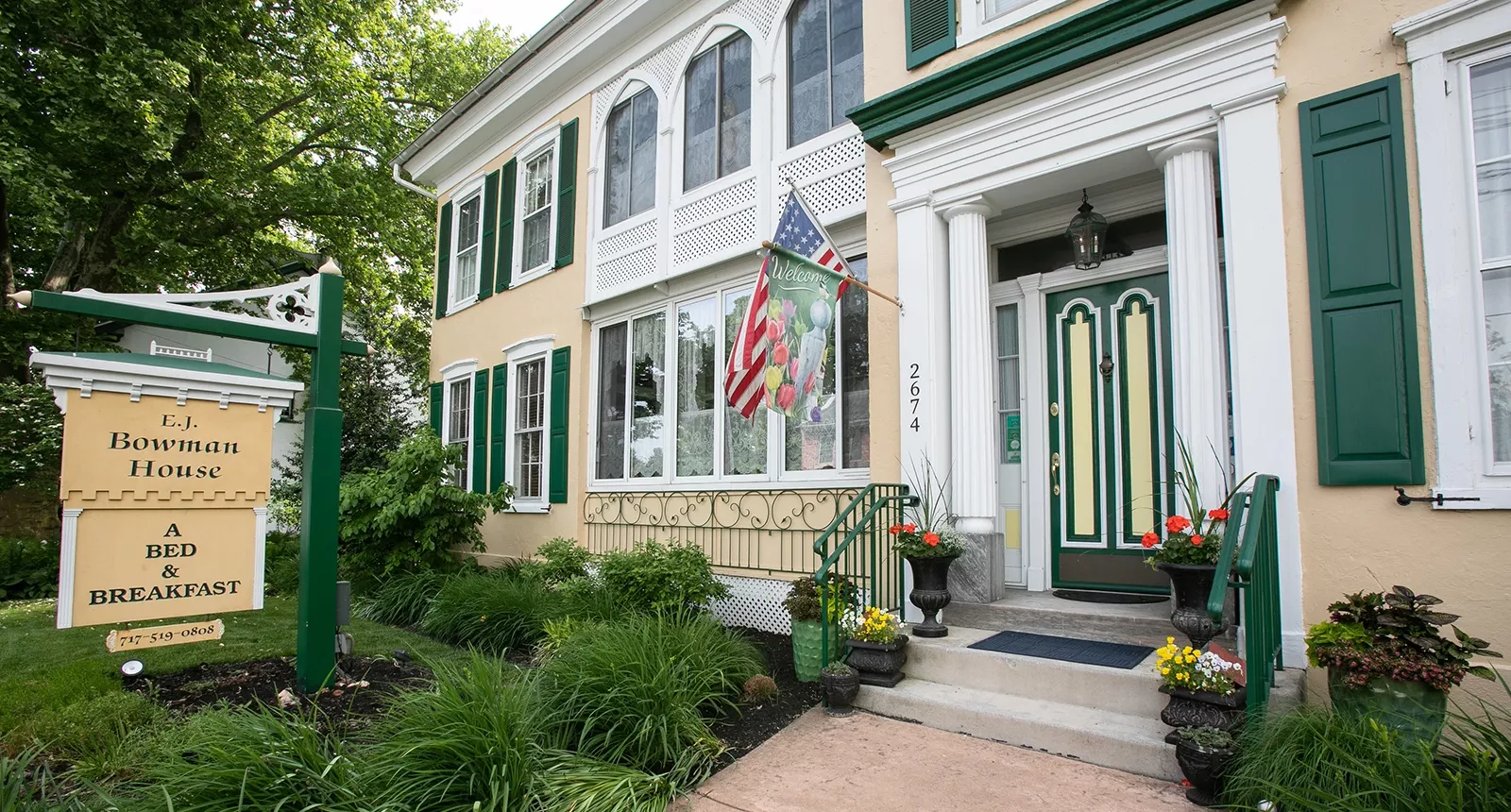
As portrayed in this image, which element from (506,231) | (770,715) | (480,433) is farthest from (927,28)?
(480,433)

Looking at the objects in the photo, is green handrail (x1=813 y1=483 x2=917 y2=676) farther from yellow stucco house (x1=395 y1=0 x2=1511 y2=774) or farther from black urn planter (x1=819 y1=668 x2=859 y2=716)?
black urn planter (x1=819 y1=668 x2=859 y2=716)

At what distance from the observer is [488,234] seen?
10.8 meters

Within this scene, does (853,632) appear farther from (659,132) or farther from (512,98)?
(512,98)

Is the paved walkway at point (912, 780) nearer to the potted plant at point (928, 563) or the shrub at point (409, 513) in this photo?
the potted plant at point (928, 563)

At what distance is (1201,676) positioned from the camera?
331cm

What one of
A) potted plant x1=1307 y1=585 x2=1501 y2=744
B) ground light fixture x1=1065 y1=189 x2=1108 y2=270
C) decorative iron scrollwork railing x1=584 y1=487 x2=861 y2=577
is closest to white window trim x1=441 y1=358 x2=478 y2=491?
decorative iron scrollwork railing x1=584 y1=487 x2=861 y2=577

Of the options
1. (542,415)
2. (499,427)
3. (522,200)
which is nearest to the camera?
(542,415)

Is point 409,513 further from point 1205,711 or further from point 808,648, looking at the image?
point 1205,711

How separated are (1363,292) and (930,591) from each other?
268cm

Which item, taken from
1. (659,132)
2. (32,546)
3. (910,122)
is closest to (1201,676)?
(910,122)

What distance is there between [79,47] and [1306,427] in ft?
47.0

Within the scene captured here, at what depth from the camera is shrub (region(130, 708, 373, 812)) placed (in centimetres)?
283

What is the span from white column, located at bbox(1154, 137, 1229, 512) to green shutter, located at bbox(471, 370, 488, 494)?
8280mm

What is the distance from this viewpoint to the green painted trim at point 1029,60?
452 centimetres
